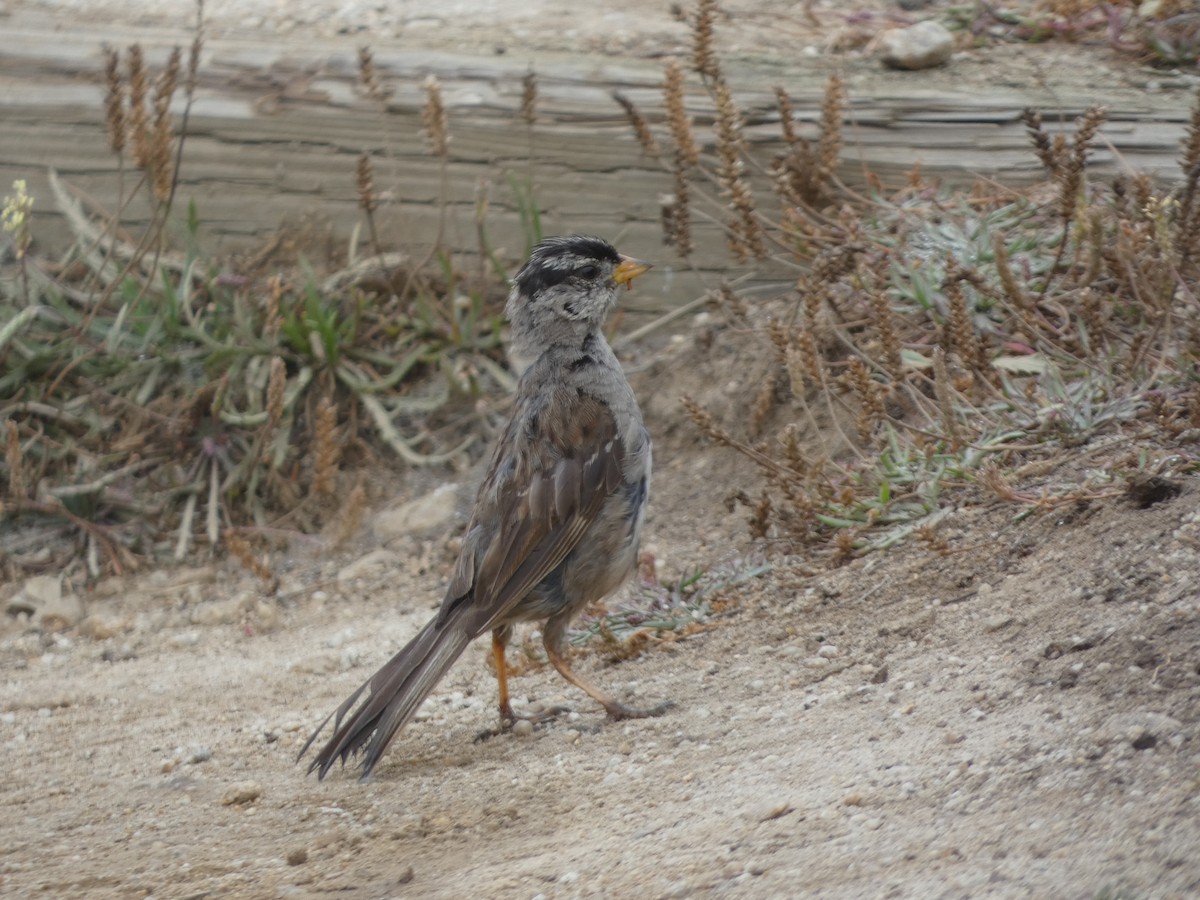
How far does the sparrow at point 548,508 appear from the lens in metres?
4.83

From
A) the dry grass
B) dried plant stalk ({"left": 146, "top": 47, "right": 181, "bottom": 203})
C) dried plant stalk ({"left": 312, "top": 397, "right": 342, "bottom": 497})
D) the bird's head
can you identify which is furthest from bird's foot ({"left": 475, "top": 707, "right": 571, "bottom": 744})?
dried plant stalk ({"left": 146, "top": 47, "right": 181, "bottom": 203})

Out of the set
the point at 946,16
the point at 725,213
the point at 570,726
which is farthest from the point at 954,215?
the point at 570,726

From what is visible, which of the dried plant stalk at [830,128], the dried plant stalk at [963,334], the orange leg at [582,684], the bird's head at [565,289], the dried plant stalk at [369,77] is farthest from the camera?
the dried plant stalk at [369,77]

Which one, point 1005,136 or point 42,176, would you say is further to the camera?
point 42,176

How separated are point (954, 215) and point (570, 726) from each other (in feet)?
11.2

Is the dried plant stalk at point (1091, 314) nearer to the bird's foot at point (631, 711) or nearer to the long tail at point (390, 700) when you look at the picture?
the bird's foot at point (631, 711)

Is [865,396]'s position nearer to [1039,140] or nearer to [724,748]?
[1039,140]

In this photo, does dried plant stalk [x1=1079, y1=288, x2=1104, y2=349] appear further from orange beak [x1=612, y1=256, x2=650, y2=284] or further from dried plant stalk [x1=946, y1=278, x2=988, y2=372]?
orange beak [x1=612, y1=256, x2=650, y2=284]

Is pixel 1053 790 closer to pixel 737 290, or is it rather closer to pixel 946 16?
pixel 737 290

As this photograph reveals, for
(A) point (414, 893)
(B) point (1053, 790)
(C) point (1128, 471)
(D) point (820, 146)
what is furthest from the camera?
(D) point (820, 146)

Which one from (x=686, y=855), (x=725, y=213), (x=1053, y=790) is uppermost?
(x=725, y=213)

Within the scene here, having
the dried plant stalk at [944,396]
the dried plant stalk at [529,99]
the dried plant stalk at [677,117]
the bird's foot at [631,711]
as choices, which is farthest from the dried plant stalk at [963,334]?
the dried plant stalk at [529,99]

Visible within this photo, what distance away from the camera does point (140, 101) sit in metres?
6.68

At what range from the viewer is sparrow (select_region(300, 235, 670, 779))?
483 centimetres
